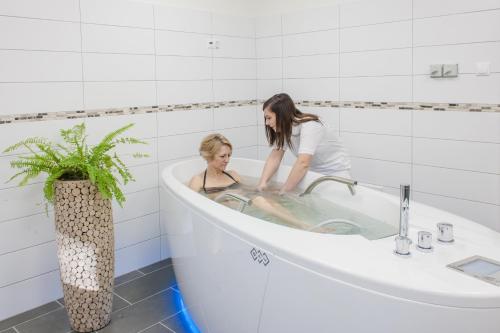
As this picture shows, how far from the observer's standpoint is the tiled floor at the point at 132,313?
8.59 ft

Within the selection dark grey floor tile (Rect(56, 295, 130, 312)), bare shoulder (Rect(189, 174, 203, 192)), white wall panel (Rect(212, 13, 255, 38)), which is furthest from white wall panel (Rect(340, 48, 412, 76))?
dark grey floor tile (Rect(56, 295, 130, 312))

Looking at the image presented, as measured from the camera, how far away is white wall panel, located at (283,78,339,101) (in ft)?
12.1

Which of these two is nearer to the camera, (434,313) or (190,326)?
(434,313)

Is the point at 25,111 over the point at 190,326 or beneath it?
over

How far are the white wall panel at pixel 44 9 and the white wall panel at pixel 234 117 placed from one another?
1.39 m

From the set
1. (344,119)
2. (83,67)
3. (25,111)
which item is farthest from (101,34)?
(344,119)

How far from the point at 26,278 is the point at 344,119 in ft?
8.07

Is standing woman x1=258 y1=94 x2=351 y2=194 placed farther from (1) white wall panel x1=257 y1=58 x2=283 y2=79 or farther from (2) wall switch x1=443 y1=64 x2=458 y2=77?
(1) white wall panel x1=257 y1=58 x2=283 y2=79

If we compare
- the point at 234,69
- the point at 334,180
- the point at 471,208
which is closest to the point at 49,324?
the point at 334,180

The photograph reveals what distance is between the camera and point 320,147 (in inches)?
118

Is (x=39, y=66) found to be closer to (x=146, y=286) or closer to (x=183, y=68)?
(x=183, y=68)

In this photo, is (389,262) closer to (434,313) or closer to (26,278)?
(434,313)

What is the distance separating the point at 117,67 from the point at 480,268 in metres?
2.58

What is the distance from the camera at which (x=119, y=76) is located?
3.26m
